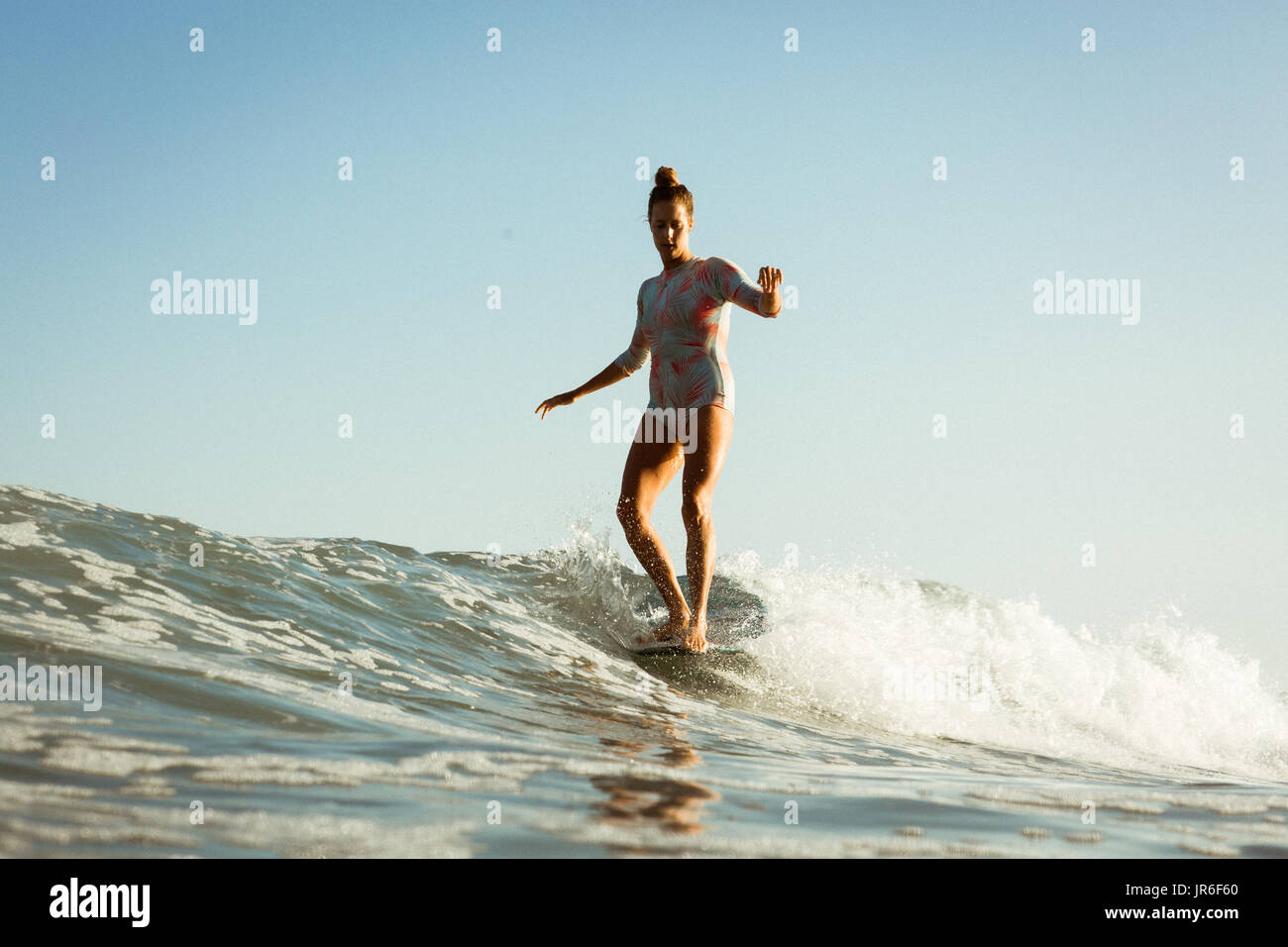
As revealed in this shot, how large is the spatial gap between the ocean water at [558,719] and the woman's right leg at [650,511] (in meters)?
0.30

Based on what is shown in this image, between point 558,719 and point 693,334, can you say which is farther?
point 693,334

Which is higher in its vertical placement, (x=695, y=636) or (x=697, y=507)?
(x=697, y=507)

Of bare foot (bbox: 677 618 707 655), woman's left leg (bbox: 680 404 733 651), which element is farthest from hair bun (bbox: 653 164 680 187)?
bare foot (bbox: 677 618 707 655)

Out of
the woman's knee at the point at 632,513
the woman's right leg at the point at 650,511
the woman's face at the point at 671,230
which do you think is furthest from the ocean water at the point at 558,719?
the woman's face at the point at 671,230

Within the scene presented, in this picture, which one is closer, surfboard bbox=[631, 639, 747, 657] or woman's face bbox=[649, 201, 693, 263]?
surfboard bbox=[631, 639, 747, 657]

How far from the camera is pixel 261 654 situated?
3.66 metres

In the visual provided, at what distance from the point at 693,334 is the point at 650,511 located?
0.95 meters

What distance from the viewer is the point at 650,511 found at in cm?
536

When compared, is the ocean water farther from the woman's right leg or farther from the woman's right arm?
the woman's right arm

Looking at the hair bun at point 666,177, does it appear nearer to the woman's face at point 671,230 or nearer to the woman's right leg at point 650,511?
the woman's face at point 671,230

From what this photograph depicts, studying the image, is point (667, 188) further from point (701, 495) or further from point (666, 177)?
point (701, 495)

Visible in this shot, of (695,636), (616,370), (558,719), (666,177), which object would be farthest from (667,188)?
(558,719)

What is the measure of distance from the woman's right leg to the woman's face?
2.92ft

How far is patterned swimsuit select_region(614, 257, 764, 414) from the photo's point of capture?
5.29 metres
